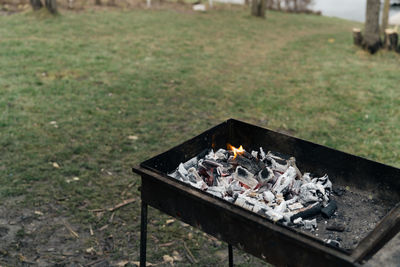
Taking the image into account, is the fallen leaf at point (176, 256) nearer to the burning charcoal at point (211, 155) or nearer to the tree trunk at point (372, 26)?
the burning charcoal at point (211, 155)

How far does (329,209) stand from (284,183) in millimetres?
362

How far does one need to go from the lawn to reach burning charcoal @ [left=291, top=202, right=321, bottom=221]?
1.33 metres

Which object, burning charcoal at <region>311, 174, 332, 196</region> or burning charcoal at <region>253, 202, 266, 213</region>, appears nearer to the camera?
burning charcoal at <region>253, 202, 266, 213</region>

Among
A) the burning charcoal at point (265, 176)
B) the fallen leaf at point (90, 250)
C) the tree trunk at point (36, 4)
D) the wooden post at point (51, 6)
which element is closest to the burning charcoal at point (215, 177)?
the burning charcoal at point (265, 176)

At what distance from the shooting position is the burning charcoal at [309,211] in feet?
9.35

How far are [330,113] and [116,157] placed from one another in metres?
3.92

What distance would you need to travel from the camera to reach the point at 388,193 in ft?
10.1

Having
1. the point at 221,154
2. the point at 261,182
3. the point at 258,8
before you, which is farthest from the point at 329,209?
the point at 258,8

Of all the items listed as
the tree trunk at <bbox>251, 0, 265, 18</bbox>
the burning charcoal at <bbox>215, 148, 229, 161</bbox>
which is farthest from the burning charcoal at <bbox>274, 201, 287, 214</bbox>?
the tree trunk at <bbox>251, 0, 265, 18</bbox>

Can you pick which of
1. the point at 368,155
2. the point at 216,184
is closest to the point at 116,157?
the point at 216,184

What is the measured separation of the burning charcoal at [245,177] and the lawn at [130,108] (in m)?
1.23

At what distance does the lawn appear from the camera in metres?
4.38

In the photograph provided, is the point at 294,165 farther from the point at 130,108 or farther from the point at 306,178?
the point at 130,108

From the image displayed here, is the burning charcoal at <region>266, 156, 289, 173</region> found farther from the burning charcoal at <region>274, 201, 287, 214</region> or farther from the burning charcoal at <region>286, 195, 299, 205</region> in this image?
the burning charcoal at <region>274, 201, 287, 214</region>
